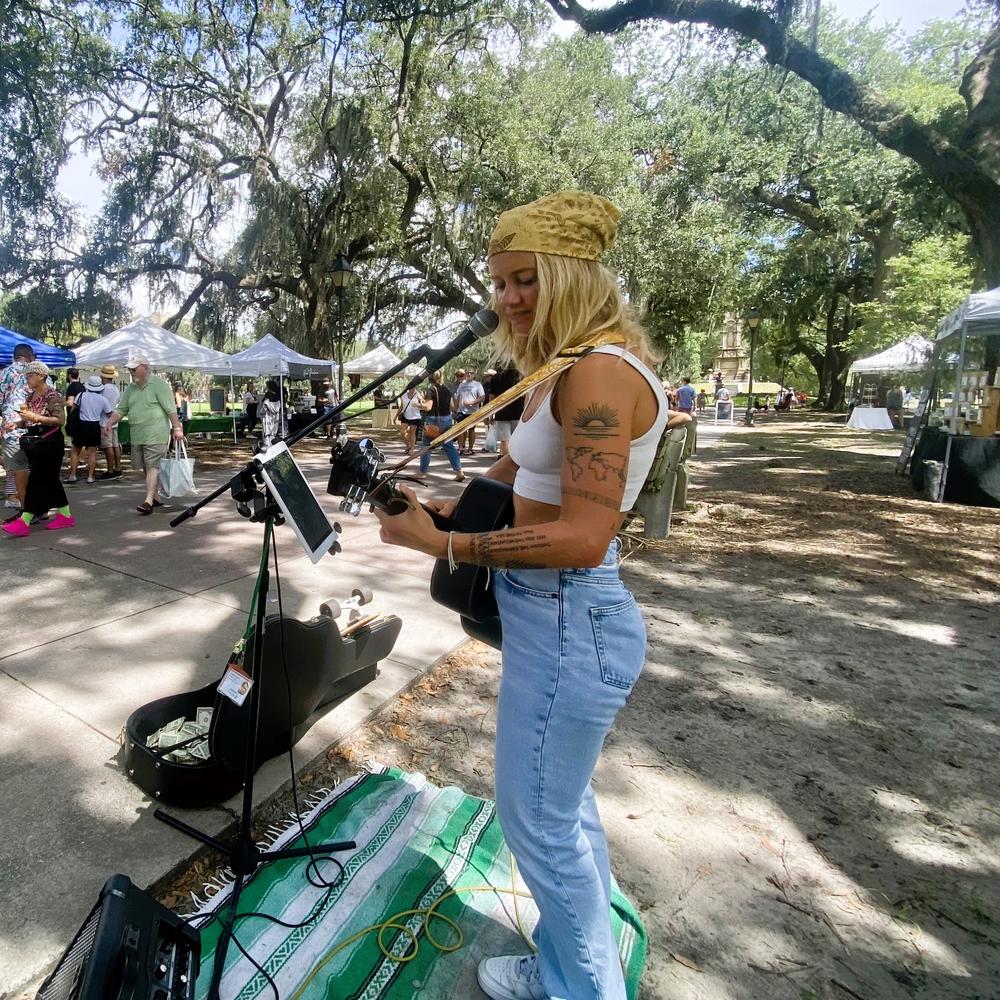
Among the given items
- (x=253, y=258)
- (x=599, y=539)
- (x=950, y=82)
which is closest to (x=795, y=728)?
(x=599, y=539)

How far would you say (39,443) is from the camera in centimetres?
555

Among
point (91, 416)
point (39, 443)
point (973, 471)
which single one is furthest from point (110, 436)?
point (973, 471)

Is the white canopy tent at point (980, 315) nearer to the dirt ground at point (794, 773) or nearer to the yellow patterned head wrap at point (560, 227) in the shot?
the dirt ground at point (794, 773)

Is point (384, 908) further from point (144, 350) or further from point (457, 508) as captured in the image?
point (144, 350)

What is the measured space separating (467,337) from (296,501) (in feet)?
1.92

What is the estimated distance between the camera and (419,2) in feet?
43.0

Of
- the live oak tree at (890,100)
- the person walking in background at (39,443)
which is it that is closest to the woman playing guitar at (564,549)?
the person walking in background at (39,443)

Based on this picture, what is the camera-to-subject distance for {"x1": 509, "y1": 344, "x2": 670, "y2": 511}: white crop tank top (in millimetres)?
1206

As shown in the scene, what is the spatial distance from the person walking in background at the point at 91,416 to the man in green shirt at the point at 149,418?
103 inches

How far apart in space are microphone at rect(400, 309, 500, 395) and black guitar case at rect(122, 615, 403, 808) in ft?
3.56

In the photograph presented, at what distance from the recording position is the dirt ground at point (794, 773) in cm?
182

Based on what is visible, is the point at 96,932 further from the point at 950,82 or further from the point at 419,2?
the point at 950,82

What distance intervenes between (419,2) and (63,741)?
1569cm

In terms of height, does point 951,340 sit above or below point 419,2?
below
